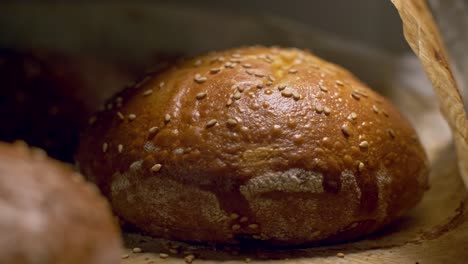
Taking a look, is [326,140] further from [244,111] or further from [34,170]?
[34,170]

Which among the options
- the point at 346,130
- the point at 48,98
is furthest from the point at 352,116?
the point at 48,98

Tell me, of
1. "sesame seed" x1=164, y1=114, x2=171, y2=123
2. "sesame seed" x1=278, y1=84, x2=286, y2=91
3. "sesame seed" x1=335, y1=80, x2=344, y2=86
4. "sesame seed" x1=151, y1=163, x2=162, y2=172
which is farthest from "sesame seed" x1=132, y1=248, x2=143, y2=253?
"sesame seed" x1=335, y1=80, x2=344, y2=86

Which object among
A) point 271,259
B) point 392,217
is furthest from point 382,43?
point 271,259

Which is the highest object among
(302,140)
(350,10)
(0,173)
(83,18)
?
(350,10)

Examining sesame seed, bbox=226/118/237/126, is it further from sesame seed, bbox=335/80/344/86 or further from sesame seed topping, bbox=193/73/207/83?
sesame seed, bbox=335/80/344/86

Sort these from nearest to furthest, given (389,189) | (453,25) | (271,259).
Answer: (271,259), (389,189), (453,25)

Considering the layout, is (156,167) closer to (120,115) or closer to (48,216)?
(120,115)

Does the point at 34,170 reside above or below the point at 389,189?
below

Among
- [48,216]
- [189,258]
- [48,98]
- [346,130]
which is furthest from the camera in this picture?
[48,98]
